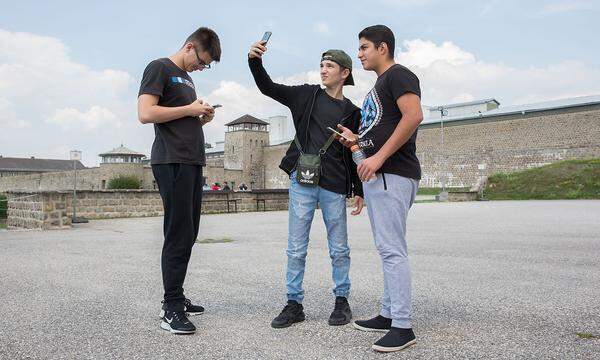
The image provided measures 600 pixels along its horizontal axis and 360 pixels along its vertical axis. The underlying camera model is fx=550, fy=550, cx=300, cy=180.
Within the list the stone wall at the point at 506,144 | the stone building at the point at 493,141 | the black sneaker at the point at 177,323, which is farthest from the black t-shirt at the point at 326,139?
the stone wall at the point at 506,144

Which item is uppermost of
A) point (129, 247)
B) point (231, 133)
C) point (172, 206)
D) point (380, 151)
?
point (231, 133)

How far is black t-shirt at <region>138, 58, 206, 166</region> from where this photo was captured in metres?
2.98

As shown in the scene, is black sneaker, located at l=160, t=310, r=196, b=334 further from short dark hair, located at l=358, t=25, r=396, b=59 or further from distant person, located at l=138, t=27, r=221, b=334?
short dark hair, located at l=358, t=25, r=396, b=59

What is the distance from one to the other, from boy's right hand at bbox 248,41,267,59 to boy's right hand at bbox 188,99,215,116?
0.40m

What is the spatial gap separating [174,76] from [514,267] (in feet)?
12.1

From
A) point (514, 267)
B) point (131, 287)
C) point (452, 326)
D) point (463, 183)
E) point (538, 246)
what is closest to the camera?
point (452, 326)

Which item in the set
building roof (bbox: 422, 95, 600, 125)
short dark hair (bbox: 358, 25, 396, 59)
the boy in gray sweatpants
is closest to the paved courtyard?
the boy in gray sweatpants

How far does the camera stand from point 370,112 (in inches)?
112

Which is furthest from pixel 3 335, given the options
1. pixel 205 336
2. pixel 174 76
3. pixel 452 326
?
pixel 452 326

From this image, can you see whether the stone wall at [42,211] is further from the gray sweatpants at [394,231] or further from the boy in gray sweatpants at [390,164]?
the gray sweatpants at [394,231]

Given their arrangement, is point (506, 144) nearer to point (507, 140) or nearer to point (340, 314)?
point (507, 140)

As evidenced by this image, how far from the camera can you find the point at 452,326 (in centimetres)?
292

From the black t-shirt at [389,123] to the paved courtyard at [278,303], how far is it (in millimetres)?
852

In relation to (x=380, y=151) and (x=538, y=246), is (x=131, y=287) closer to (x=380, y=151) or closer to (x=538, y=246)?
(x=380, y=151)
